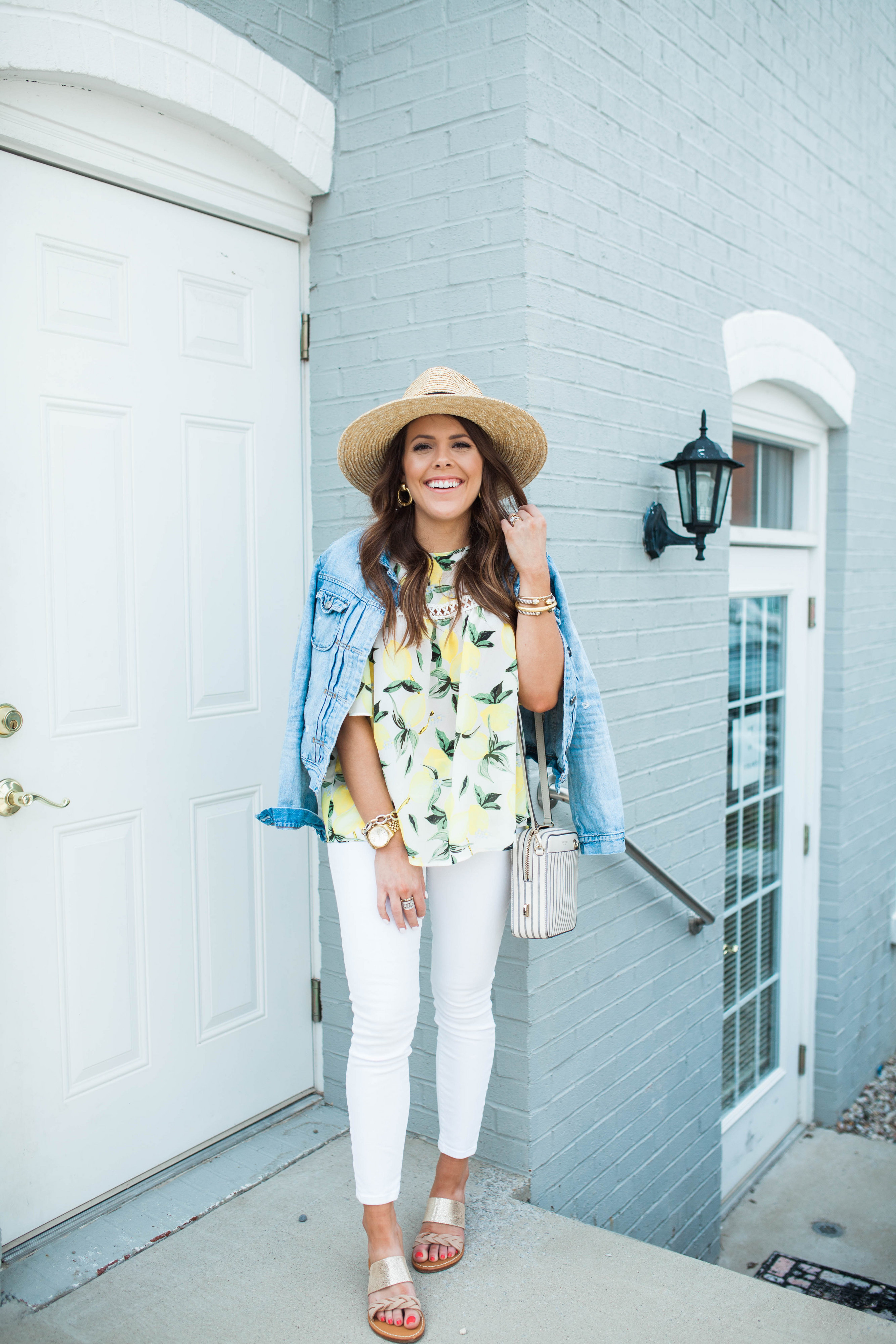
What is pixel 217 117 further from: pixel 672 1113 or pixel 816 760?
pixel 816 760

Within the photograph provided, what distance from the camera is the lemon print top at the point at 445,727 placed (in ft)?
6.28

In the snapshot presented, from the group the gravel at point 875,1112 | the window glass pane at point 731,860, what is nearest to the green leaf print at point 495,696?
Result: the window glass pane at point 731,860

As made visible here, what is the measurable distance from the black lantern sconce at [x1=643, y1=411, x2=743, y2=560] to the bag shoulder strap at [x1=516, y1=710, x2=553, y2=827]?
1029 mm

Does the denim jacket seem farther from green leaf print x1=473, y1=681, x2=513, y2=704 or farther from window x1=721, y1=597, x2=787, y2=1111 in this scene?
window x1=721, y1=597, x2=787, y2=1111

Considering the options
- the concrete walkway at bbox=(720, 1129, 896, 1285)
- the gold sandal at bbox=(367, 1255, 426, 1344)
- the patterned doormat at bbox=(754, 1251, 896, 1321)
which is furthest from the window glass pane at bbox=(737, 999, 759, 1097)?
the gold sandal at bbox=(367, 1255, 426, 1344)

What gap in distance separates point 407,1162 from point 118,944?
2.85ft

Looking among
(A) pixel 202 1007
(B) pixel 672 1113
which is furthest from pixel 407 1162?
(B) pixel 672 1113

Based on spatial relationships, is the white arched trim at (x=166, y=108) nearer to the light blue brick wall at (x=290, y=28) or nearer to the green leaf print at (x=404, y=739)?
the light blue brick wall at (x=290, y=28)

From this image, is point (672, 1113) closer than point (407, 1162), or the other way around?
point (407, 1162)

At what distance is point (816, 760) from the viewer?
4461 millimetres

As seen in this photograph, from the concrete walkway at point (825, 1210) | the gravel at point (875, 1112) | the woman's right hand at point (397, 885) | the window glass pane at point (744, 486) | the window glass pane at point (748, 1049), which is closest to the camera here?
the woman's right hand at point (397, 885)

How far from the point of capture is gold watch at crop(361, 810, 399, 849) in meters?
1.88

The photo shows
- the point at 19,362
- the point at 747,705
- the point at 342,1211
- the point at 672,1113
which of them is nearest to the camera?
the point at 19,362

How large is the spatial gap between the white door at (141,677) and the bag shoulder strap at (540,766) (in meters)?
0.88
